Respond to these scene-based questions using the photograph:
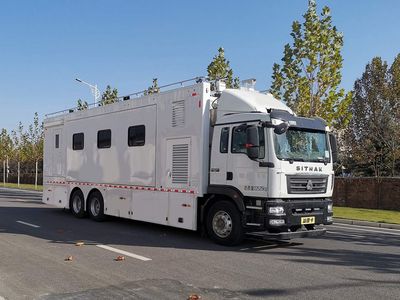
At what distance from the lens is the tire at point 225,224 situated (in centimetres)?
978

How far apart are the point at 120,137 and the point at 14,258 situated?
17.7 feet

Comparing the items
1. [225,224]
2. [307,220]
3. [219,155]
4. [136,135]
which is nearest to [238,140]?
[219,155]

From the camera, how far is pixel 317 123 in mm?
10461

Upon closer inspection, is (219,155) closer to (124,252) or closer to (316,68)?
(124,252)

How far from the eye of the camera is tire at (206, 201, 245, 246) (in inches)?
385

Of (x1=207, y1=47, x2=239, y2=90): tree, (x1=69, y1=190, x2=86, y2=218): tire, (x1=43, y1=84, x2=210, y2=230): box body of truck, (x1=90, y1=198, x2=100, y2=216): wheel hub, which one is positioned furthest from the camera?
(x1=207, y1=47, x2=239, y2=90): tree

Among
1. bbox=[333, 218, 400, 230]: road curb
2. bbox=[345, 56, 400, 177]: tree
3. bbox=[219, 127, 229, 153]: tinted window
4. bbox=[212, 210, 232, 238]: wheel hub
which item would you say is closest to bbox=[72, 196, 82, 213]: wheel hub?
bbox=[212, 210, 232, 238]: wheel hub

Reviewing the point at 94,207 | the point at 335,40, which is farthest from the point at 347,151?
the point at 94,207

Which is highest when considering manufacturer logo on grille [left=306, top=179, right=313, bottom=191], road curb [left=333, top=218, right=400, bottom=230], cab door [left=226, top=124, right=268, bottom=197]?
cab door [left=226, top=124, right=268, bottom=197]

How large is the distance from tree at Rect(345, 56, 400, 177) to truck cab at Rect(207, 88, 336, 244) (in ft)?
65.6

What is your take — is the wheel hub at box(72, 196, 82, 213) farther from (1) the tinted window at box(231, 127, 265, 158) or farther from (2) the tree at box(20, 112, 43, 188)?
(2) the tree at box(20, 112, 43, 188)

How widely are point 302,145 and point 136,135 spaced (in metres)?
4.77

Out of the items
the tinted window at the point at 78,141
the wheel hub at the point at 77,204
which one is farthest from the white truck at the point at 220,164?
the wheel hub at the point at 77,204

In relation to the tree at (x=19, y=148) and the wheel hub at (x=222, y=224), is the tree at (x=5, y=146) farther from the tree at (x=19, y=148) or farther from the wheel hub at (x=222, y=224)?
the wheel hub at (x=222, y=224)
